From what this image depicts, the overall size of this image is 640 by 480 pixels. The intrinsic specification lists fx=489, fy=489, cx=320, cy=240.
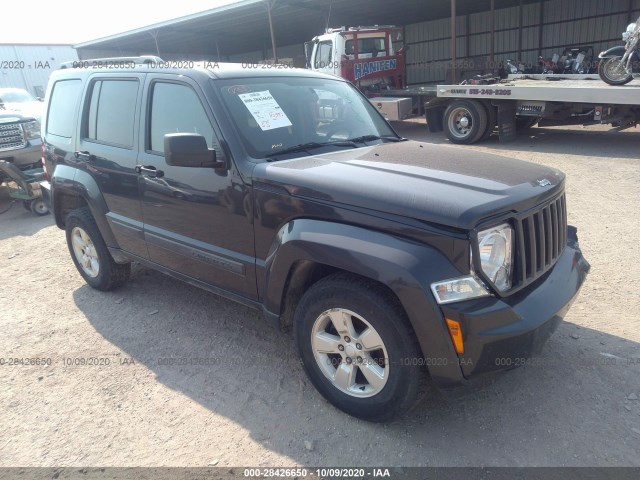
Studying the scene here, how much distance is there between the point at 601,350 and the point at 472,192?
1.73 m

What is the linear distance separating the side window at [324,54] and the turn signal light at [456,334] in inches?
491

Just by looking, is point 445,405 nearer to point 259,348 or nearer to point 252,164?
point 259,348

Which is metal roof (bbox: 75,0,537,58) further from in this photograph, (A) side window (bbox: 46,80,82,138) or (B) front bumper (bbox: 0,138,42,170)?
(A) side window (bbox: 46,80,82,138)

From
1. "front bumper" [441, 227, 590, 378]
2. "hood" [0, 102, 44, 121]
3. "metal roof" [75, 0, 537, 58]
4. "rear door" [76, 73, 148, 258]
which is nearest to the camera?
"front bumper" [441, 227, 590, 378]

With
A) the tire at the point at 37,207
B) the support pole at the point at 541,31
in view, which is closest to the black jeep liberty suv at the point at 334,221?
the tire at the point at 37,207

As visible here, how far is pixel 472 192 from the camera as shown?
2.46 m

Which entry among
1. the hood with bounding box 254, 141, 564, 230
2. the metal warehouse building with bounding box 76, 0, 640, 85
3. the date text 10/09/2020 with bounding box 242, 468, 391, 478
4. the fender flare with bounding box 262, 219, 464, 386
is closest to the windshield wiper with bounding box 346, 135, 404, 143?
the hood with bounding box 254, 141, 564, 230

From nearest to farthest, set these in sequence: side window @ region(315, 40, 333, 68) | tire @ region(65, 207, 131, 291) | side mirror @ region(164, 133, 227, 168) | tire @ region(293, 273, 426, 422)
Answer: tire @ region(293, 273, 426, 422), side mirror @ region(164, 133, 227, 168), tire @ region(65, 207, 131, 291), side window @ region(315, 40, 333, 68)

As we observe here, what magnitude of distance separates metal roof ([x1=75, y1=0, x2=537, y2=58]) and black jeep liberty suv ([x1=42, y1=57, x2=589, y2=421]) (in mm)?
15482

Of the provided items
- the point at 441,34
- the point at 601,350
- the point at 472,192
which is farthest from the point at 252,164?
the point at 441,34

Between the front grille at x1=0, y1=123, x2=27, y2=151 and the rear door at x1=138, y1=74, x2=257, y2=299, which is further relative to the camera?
the front grille at x1=0, y1=123, x2=27, y2=151

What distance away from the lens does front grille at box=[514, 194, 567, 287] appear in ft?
8.13

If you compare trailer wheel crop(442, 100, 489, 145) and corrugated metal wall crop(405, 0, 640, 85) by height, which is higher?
corrugated metal wall crop(405, 0, 640, 85)

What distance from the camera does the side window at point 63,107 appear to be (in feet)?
14.8
